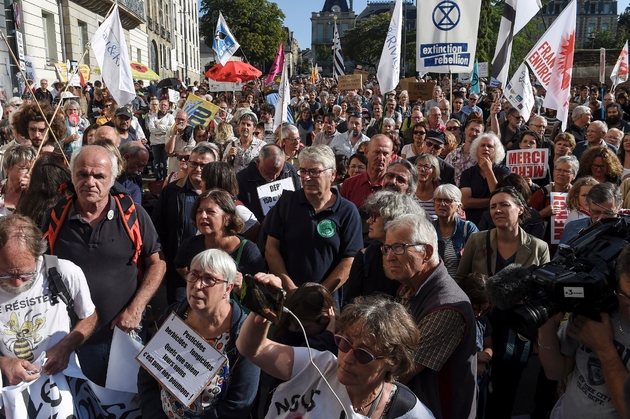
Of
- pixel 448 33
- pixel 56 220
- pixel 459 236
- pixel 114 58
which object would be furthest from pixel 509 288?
pixel 448 33

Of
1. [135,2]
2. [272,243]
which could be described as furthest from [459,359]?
[135,2]

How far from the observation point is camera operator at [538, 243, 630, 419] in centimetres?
209

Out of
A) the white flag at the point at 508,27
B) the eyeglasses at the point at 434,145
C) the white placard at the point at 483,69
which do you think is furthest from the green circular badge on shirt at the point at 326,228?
the white placard at the point at 483,69

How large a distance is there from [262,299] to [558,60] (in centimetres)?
654

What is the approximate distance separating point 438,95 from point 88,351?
1068cm

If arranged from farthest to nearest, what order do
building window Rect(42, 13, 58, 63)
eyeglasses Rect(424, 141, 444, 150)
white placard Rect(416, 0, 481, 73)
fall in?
building window Rect(42, 13, 58, 63) → white placard Rect(416, 0, 481, 73) → eyeglasses Rect(424, 141, 444, 150)

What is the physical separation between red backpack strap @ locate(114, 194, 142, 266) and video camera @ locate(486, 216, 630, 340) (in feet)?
6.75

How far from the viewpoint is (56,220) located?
10.4ft

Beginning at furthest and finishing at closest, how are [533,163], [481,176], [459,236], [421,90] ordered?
[421,90] < [533,163] < [481,176] < [459,236]

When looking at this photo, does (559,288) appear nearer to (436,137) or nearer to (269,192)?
(269,192)

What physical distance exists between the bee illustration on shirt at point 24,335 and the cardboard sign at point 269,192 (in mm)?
2422

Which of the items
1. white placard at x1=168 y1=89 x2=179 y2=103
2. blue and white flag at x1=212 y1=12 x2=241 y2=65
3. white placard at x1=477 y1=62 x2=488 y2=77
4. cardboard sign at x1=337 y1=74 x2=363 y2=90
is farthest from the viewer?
white placard at x1=477 y1=62 x2=488 y2=77

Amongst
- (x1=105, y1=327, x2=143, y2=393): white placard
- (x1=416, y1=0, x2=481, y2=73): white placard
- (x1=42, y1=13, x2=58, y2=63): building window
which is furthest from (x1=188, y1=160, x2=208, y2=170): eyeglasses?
(x1=42, y1=13, x2=58, y2=63): building window

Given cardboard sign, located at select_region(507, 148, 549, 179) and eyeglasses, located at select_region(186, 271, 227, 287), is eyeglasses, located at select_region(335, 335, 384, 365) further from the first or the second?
cardboard sign, located at select_region(507, 148, 549, 179)
